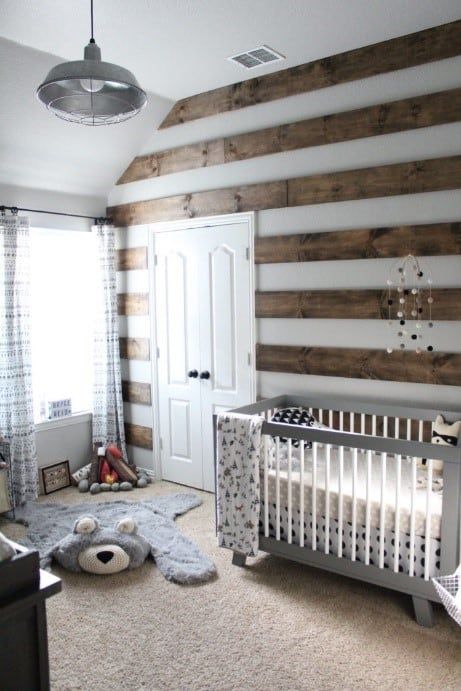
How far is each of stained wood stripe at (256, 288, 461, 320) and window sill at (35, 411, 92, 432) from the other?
173cm

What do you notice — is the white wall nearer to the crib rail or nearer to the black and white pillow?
the black and white pillow

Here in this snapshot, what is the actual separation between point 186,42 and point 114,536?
8.82 ft

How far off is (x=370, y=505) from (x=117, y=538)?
Answer: 137 centimetres

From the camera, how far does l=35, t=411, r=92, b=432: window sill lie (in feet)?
14.7

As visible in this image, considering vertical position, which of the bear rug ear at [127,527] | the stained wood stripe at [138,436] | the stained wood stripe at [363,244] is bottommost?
the bear rug ear at [127,527]

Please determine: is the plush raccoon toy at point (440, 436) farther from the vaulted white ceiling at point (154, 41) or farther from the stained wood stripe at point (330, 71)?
the vaulted white ceiling at point (154, 41)

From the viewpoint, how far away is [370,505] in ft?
9.10

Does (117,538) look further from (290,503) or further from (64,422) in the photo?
(64,422)

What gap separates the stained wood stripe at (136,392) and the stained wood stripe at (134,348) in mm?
213

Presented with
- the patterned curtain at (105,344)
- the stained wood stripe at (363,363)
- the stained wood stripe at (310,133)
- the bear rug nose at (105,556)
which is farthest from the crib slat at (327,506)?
the patterned curtain at (105,344)

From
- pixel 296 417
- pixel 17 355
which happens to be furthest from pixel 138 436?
pixel 296 417

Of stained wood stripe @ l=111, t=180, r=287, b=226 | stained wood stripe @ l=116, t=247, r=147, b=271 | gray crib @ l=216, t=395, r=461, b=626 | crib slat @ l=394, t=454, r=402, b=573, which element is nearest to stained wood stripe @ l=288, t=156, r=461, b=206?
stained wood stripe @ l=111, t=180, r=287, b=226

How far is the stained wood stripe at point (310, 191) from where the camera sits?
10.5ft

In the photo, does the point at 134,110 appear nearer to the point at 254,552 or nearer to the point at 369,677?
the point at 254,552
